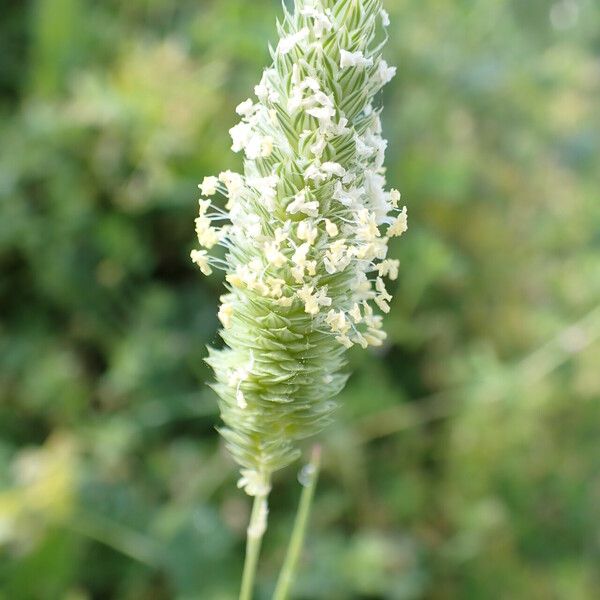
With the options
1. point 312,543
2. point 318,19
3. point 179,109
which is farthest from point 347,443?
point 318,19

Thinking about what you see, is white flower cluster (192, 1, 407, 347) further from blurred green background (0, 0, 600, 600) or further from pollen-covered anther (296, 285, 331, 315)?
blurred green background (0, 0, 600, 600)

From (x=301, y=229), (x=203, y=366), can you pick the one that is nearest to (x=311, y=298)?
(x=301, y=229)

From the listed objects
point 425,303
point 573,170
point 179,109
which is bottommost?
point 425,303

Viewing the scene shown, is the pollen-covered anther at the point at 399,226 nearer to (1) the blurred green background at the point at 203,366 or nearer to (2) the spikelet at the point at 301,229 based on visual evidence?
(2) the spikelet at the point at 301,229

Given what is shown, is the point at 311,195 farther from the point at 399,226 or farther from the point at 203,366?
the point at 203,366

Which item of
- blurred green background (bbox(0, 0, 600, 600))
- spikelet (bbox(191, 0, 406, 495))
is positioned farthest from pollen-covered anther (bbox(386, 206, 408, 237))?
blurred green background (bbox(0, 0, 600, 600))

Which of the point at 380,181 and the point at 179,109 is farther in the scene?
the point at 179,109

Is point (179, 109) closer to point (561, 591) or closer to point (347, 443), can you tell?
point (347, 443)
